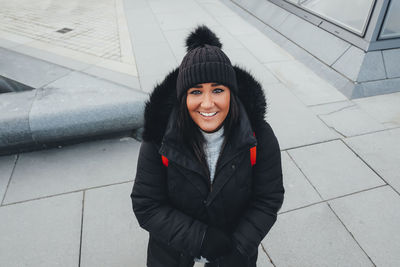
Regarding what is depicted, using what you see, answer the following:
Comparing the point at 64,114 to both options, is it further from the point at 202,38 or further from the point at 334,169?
the point at 334,169

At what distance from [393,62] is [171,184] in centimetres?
490

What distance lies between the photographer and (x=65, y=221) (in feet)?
8.89

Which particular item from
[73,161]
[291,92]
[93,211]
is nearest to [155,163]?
[93,211]

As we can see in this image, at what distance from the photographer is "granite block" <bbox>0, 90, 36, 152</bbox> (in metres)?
3.07

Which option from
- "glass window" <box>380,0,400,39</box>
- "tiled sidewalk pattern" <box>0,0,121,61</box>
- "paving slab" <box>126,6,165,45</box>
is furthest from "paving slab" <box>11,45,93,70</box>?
"glass window" <box>380,0,400,39</box>

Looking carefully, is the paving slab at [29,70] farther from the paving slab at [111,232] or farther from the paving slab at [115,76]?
the paving slab at [111,232]

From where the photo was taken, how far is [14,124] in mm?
3072

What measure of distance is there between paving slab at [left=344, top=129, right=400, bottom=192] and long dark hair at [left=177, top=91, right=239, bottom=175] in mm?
2511

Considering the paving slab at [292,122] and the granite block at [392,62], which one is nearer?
the paving slab at [292,122]

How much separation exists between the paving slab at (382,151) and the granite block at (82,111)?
2.87m

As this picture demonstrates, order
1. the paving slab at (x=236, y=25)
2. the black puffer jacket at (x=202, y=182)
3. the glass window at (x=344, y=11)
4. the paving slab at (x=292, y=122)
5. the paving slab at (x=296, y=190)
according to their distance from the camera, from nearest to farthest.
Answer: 1. the black puffer jacket at (x=202, y=182)
2. the paving slab at (x=296, y=190)
3. the paving slab at (x=292, y=122)
4. the glass window at (x=344, y=11)
5. the paving slab at (x=236, y=25)

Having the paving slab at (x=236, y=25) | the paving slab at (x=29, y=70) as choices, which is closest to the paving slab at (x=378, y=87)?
the paving slab at (x=236, y=25)

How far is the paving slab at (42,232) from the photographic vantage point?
2422mm

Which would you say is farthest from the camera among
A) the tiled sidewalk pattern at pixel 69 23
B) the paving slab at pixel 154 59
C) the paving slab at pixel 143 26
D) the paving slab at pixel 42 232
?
the paving slab at pixel 143 26
